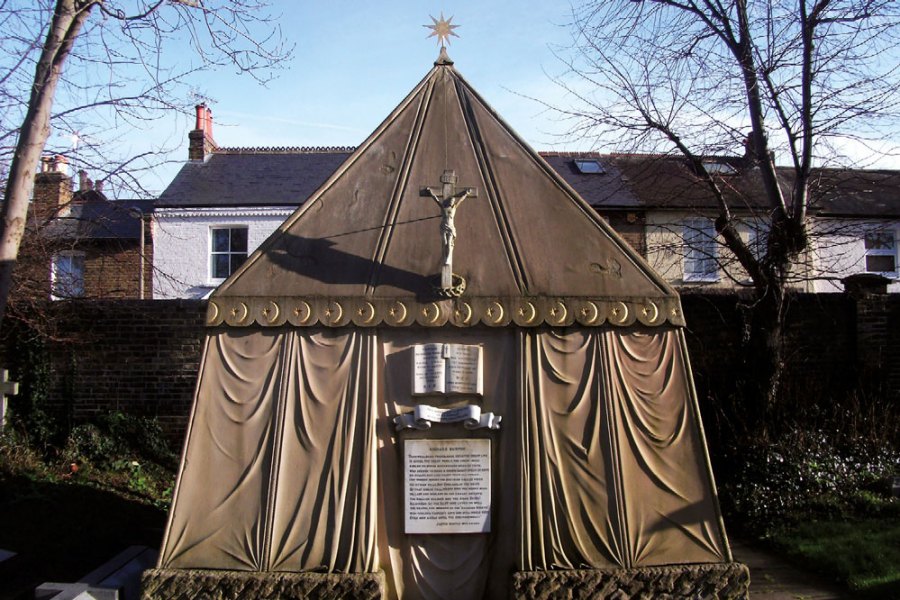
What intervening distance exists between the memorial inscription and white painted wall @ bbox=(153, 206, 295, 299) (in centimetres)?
1223

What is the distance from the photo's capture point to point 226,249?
17953 millimetres

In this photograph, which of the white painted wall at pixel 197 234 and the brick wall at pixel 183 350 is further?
the white painted wall at pixel 197 234

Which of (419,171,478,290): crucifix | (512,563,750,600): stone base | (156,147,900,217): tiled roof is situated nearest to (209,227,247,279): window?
(156,147,900,217): tiled roof

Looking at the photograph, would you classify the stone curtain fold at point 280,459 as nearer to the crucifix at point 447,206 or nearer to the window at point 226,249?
the crucifix at point 447,206

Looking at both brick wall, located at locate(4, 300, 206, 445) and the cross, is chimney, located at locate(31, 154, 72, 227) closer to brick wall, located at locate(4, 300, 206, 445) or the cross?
brick wall, located at locate(4, 300, 206, 445)

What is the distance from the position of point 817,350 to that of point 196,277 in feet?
43.5

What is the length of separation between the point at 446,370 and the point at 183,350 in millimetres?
6395

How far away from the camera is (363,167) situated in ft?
24.6

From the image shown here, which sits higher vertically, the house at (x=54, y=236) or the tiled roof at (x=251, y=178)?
the tiled roof at (x=251, y=178)

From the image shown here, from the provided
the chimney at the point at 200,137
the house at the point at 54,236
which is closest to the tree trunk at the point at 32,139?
the house at the point at 54,236

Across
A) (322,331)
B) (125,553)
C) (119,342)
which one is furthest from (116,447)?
(322,331)

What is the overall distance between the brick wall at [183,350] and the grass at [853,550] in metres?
2.81

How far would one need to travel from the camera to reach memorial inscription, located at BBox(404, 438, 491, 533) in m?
6.41

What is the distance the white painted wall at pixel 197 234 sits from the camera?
58.2 feet
